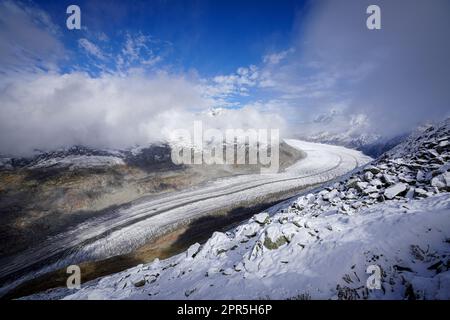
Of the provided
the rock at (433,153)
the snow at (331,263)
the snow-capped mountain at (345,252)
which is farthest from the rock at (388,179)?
the rock at (433,153)

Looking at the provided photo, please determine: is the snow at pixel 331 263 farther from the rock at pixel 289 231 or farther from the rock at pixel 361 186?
the rock at pixel 361 186

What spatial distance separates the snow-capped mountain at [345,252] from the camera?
673 cm

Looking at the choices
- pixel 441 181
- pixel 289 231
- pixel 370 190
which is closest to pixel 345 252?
pixel 289 231

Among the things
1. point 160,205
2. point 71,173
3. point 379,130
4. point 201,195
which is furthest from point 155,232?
point 379,130

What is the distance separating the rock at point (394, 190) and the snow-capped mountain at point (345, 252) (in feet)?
0.18

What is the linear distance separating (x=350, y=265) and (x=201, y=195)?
150ft

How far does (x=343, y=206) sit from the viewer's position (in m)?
13.2

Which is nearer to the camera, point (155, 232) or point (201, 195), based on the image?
point (155, 232)

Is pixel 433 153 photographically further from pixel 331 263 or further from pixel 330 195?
pixel 331 263

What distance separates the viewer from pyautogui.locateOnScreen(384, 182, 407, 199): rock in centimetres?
1241

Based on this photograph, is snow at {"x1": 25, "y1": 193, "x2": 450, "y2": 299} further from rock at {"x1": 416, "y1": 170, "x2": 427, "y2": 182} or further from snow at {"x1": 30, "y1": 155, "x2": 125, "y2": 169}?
snow at {"x1": 30, "y1": 155, "x2": 125, "y2": 169}

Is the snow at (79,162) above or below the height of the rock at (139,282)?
above

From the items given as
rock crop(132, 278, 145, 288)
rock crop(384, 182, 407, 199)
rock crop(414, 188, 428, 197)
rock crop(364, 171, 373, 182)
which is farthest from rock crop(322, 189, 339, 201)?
rock crop(132, 278, 145, 288)
